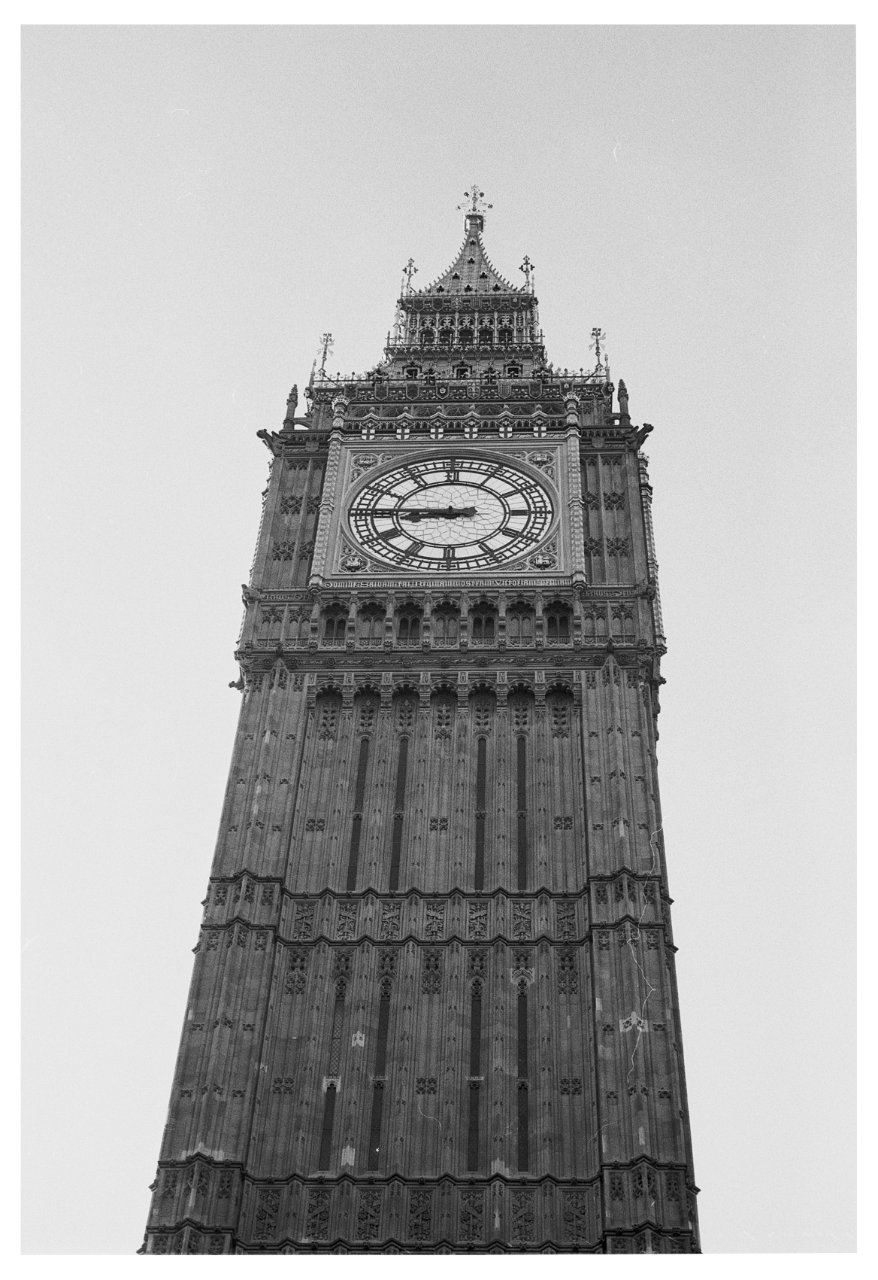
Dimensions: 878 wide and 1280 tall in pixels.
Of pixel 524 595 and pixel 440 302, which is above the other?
pixel 440 302

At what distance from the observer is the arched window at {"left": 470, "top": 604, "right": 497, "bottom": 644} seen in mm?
49938

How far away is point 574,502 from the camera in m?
54.2

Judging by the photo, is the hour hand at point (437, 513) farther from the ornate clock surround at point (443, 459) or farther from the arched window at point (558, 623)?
the arched window at point (558, 623)

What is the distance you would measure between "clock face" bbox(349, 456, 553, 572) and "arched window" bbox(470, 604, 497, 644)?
1959mm

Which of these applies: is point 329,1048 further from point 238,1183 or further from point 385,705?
point 385,705

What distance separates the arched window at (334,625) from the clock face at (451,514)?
2683 mm

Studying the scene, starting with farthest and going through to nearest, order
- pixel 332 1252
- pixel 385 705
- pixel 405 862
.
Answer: pixel 385 705 < pixel 405 862 < pixel 332 1252

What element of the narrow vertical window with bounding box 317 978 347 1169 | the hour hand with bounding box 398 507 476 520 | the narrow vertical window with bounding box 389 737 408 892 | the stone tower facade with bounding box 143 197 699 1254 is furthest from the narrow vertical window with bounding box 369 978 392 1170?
the hour hand with bounding box 398 507 476 520

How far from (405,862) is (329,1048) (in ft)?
18.4

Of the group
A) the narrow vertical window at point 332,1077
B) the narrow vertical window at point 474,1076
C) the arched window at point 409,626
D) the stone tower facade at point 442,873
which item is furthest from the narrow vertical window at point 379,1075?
the arched window at point 409,626

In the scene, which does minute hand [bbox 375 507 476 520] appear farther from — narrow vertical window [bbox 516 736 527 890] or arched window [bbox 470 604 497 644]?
narrow vertical window [bbox 516 736 527 890]

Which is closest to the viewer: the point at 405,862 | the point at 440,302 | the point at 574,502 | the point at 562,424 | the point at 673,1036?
the point at 673,1036

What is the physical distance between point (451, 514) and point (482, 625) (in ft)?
17.3

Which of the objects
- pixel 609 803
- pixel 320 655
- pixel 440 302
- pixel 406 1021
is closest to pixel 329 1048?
pixel 406 1021
